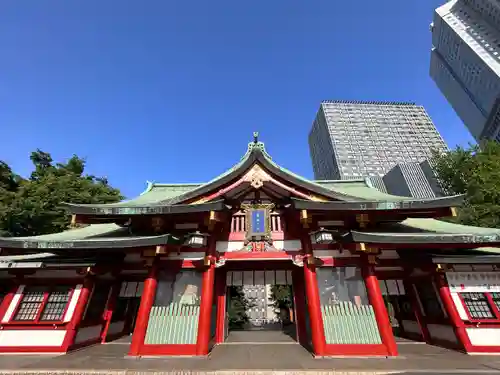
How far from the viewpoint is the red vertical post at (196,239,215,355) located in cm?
831

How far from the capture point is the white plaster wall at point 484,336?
27.7 feet

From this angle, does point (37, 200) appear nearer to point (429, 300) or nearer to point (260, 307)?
point (429, 300)

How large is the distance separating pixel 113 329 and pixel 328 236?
1128cm

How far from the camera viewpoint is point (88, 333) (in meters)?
10.2

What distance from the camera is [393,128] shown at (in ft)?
406

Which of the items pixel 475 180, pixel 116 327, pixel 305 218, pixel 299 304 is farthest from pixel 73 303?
pixel 475 180

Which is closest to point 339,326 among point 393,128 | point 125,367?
point 125,367

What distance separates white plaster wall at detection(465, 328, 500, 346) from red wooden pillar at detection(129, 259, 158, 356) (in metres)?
11.5

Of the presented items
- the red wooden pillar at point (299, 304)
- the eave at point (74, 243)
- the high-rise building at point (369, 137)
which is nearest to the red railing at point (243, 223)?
the red wooden pillar at point (299, 304)

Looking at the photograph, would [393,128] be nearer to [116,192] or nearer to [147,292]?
[116,192]

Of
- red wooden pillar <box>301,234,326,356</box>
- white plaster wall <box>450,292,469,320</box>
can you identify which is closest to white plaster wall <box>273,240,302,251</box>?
red wooden pillar <box>301,234,326,356</box>

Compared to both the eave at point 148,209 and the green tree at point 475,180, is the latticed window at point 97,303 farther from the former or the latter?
the green tree at point 475,180

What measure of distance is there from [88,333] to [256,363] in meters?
7.73

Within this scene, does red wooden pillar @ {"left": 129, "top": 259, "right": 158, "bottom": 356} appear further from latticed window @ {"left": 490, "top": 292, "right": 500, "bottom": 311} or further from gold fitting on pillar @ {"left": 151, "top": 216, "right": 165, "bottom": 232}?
latticed window @ {"left": 490, "top": 292, "right": 500, "bottom": 311}
